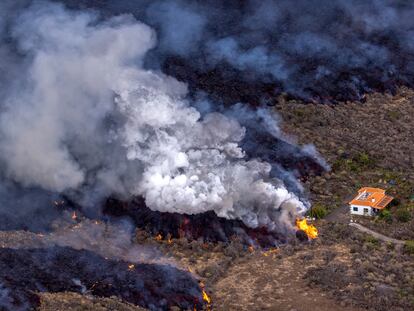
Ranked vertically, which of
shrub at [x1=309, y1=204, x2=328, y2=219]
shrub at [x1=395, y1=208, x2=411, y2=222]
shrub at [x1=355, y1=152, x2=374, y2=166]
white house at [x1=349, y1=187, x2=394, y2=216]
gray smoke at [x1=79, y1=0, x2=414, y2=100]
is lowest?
gray smoke at [x1=79, y1=0, x2=414, y2=100]

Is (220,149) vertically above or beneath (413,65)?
above

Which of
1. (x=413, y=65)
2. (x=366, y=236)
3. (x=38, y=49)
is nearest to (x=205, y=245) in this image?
(x=366, y=236)

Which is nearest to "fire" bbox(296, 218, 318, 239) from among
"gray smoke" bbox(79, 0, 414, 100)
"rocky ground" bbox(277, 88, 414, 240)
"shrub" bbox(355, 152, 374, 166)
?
"rocky ground" bbox(277, 88, 414, 240)

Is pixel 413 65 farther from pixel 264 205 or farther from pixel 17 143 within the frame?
pixel 17 143

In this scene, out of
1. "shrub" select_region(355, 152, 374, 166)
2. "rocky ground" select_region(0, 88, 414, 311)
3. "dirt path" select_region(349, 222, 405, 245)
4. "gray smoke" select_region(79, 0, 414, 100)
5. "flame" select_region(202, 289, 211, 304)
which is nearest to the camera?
"rocky ground" select_region(0, 88, 414, 311)

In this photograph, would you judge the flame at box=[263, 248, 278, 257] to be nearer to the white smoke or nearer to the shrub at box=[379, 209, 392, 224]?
the white smoke

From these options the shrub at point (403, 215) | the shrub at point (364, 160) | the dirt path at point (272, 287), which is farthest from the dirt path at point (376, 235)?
the shrub at point (364, 160)

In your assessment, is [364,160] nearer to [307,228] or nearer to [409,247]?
[307,228]
